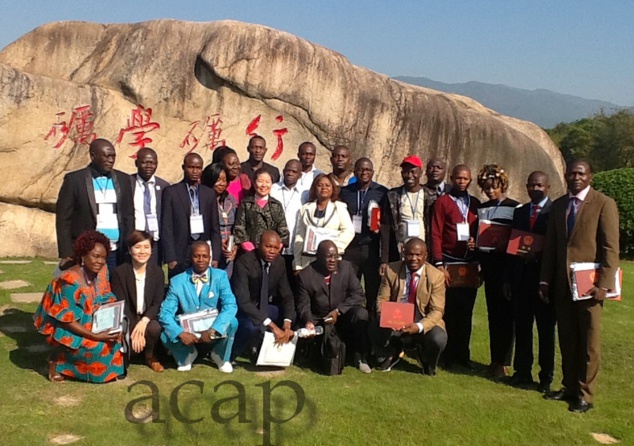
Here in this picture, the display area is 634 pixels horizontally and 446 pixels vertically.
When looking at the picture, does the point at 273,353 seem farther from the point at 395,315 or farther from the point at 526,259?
the point at 526,259

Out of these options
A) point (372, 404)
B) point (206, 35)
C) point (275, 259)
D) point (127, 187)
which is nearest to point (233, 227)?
point (275, 259)

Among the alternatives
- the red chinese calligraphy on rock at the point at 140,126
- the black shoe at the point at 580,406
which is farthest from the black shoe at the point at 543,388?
the red chinese calligraphy on rock at the point at 140,126

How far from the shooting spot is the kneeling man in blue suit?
548 cm

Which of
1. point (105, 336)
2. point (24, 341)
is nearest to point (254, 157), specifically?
point (105, 336)

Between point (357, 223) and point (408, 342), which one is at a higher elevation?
point (357, 223)

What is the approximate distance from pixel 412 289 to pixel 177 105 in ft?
22.4

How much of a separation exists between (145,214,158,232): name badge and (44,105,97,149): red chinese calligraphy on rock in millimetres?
5308

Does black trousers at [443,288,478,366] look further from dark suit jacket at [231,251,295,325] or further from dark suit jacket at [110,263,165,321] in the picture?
dark suit jacket at [110,263,165,321]

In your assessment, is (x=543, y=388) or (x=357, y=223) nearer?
(x=543, y=388)

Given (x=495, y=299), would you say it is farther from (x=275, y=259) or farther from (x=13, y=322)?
(x=13, y=322)

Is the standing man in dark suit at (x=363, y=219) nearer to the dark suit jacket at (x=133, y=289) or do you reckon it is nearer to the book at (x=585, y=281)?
the dark suit jacket at (x=133, y=289)

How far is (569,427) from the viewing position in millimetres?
4668

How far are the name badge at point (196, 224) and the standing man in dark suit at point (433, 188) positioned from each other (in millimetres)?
2192

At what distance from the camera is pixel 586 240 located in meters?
4.92
